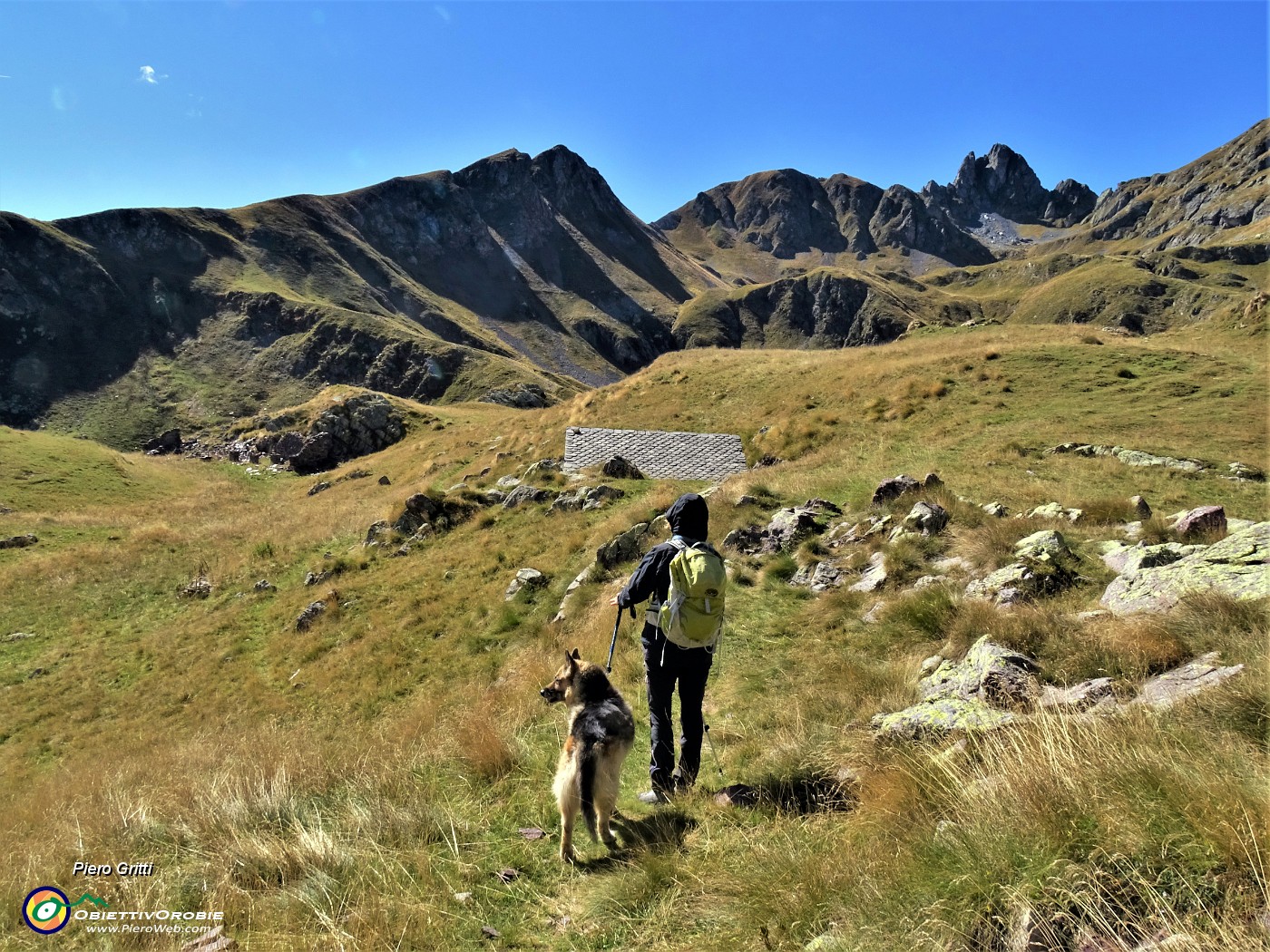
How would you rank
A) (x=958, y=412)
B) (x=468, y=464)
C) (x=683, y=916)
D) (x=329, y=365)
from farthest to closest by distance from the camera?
(x=329, y=365), (x=468, y=464), (x=958, y=412), (x=683, y=916)

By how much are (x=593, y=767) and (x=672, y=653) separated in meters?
1.17

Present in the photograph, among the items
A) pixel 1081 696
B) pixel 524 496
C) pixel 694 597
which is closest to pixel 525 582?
pixel 524 496

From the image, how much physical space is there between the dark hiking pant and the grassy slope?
43 centimetres

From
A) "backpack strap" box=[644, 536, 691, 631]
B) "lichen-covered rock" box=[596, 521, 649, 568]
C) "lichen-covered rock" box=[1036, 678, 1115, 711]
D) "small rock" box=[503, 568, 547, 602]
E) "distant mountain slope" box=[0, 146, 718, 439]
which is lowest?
"small rock" box=[503, 568, 547, 602]

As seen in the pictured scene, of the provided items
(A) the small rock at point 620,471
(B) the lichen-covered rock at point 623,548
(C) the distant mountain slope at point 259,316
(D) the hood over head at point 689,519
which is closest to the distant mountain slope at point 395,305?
(C) the distant mountain slope at point 259,316

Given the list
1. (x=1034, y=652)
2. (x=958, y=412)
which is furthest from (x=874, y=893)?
(x=958, y=412)

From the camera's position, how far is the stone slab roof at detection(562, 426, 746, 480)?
22.0 m

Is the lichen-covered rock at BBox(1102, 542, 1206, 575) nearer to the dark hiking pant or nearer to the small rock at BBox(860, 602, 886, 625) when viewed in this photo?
the small rock at BBox(860, 602, 886, 625)

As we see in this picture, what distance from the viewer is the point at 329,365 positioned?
96812 millimetres

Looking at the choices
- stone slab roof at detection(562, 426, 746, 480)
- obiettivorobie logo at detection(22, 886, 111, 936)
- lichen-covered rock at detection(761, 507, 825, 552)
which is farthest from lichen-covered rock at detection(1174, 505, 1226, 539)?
stone slab roof at detection(562, 426, 746, 480)

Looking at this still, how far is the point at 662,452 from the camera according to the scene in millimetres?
23359

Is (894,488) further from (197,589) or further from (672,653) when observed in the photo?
(197,589)

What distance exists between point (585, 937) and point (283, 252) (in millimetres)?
152057

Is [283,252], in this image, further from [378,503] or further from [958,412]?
[958,412]
